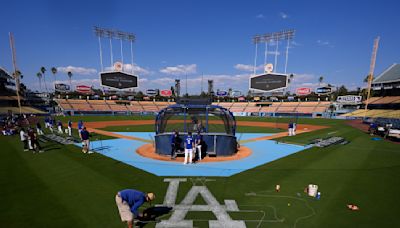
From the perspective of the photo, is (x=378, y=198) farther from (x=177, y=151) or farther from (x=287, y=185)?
(x=177, y=151)

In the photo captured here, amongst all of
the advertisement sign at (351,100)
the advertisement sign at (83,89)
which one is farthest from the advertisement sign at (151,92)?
the advertisement sign at (351,100)

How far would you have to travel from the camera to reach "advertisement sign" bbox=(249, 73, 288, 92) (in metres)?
64.5

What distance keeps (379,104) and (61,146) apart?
234 ft

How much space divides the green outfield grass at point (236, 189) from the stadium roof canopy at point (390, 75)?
182ft

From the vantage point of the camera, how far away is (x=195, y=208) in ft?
21.9

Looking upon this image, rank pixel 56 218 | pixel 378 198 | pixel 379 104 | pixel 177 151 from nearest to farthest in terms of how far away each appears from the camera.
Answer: pixel 56 218 → pixel 378 198 → pixel 177 151 → pixel 379 104

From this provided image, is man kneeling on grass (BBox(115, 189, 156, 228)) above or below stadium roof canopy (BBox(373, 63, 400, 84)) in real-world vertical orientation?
below

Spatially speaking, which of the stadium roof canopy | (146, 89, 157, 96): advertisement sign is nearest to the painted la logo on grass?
the stadium roof canopy

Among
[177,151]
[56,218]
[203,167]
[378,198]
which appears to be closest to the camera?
[56,218]

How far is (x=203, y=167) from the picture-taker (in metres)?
11.3

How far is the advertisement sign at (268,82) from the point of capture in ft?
212

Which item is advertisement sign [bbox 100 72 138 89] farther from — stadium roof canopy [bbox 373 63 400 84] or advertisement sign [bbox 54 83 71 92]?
stadium roof canopy [bbox 373 63 400 84]

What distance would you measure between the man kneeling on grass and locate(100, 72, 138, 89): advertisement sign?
65813 millimetres

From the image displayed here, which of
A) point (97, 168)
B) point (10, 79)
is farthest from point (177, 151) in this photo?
point (10, 79)
